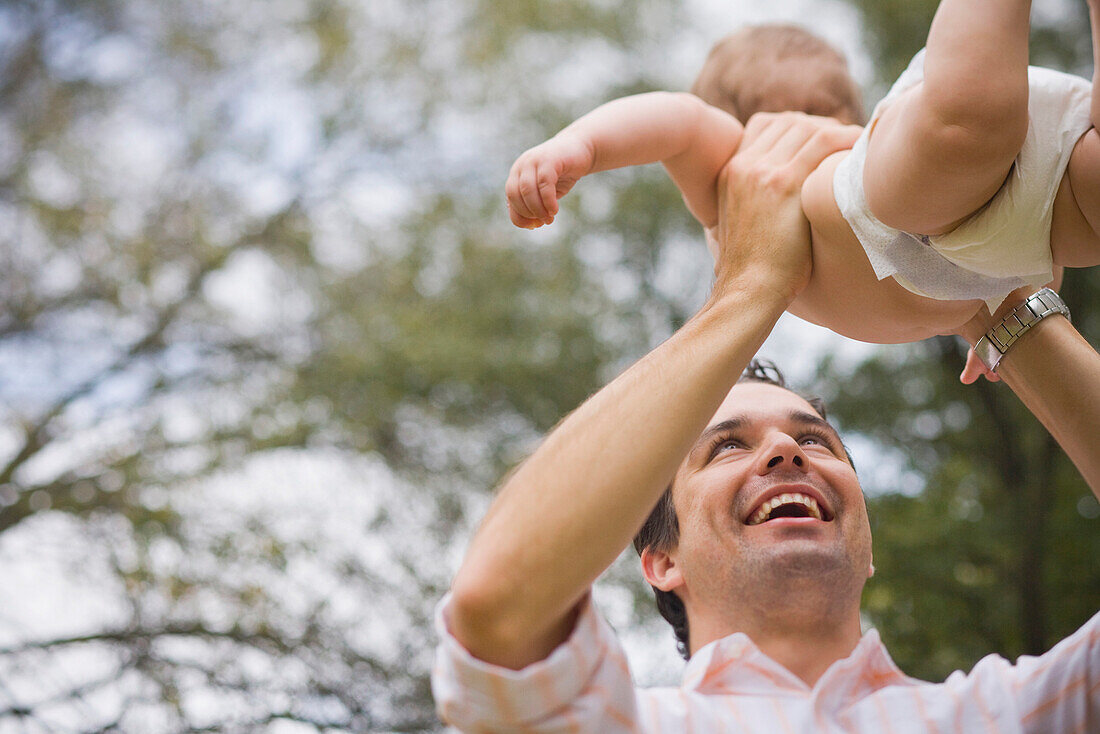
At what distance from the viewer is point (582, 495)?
1.24m

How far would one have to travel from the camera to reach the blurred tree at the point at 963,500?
7.48 m

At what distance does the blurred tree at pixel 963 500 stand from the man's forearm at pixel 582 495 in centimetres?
624

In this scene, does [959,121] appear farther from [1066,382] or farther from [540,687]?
[540,687]

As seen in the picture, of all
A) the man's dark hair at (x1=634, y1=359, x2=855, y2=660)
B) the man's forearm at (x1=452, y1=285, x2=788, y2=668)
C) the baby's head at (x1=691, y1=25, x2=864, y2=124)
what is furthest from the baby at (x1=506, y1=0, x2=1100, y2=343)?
the man's dark hair at (x1=634, y1=359, x2=855, y2=660)

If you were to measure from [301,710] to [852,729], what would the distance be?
16.1 ft

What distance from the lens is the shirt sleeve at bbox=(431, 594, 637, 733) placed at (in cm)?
120

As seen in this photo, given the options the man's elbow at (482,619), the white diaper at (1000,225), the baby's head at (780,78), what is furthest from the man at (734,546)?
the baby's head at (780,78)

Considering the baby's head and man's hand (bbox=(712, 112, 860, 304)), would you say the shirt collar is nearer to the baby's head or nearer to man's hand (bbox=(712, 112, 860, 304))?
man's hand (bbox=(712, 112, 860, 304))

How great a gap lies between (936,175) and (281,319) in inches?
288

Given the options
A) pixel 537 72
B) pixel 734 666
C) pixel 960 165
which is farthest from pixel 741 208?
pixel 537 72

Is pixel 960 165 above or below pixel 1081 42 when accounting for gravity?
above

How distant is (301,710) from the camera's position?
600 cm

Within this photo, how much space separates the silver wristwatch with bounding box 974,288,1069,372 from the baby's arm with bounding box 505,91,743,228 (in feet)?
1.78

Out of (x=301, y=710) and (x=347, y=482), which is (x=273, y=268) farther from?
(x=301, y=710)
